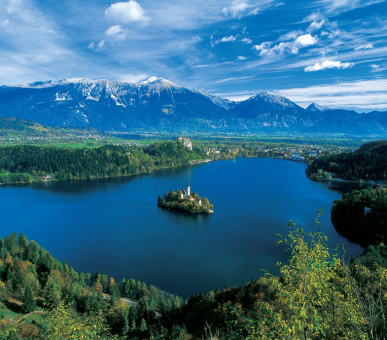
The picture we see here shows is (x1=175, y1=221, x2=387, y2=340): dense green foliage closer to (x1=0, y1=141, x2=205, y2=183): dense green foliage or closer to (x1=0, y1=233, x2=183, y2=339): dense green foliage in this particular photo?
(x1=0, y1=233, x2=183, y2=339): dense green foliage

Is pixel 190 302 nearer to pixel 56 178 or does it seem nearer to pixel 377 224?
pixel 377 224

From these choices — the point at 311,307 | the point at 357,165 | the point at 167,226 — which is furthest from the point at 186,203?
the point at 357,165

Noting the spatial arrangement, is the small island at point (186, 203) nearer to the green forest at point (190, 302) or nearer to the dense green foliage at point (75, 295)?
the green forest at point (190, 302)

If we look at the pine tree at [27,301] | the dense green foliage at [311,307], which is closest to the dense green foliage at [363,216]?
the dense green foliage at [311,307]

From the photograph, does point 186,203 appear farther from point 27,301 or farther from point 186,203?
point 27,301

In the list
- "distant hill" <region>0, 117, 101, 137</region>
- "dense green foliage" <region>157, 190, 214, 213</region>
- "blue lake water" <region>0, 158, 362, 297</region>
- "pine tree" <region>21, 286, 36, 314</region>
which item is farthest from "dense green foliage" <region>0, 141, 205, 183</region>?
"distant hill" <region>0, 117, 101, 137</region>

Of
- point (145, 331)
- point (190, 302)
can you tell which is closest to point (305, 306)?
point (145, 331)
